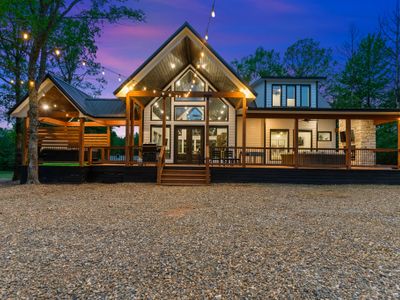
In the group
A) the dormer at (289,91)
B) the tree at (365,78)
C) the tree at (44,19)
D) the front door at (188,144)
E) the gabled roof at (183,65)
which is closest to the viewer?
the tree at (44,19)

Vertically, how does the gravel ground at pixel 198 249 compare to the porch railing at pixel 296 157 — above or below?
below

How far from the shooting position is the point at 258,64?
110ft

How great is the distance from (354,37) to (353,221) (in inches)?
1321

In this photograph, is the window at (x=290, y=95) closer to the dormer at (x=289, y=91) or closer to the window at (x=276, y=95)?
the dormer at (x=289, y=91)

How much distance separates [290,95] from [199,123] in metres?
7.16

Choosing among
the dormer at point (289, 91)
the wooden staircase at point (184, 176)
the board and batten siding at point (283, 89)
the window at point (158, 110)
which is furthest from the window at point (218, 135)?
the board and batten siding at point (283, 89)

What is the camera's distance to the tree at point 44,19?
9.65m

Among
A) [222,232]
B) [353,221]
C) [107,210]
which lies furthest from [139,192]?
[353,221]

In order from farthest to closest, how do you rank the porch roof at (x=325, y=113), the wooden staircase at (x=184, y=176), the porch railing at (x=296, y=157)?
the porch roof at (x=325, y=113)
the porch railing at (x=296, y=157)
the wooden staircase at (x=184, y=176)

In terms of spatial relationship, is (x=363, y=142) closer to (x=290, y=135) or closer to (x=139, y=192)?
(x=290, y=135)

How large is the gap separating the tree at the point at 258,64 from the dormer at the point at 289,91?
52.5 feet

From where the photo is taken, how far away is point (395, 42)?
2538 cm

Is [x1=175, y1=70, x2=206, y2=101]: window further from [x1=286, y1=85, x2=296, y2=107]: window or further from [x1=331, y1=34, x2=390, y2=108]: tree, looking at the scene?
[x1=331, y1=34, x2=390, y2=108]: tree

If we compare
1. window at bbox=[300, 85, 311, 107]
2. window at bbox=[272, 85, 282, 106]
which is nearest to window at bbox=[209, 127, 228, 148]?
window at bbox=[272, 85, 282, 106]
